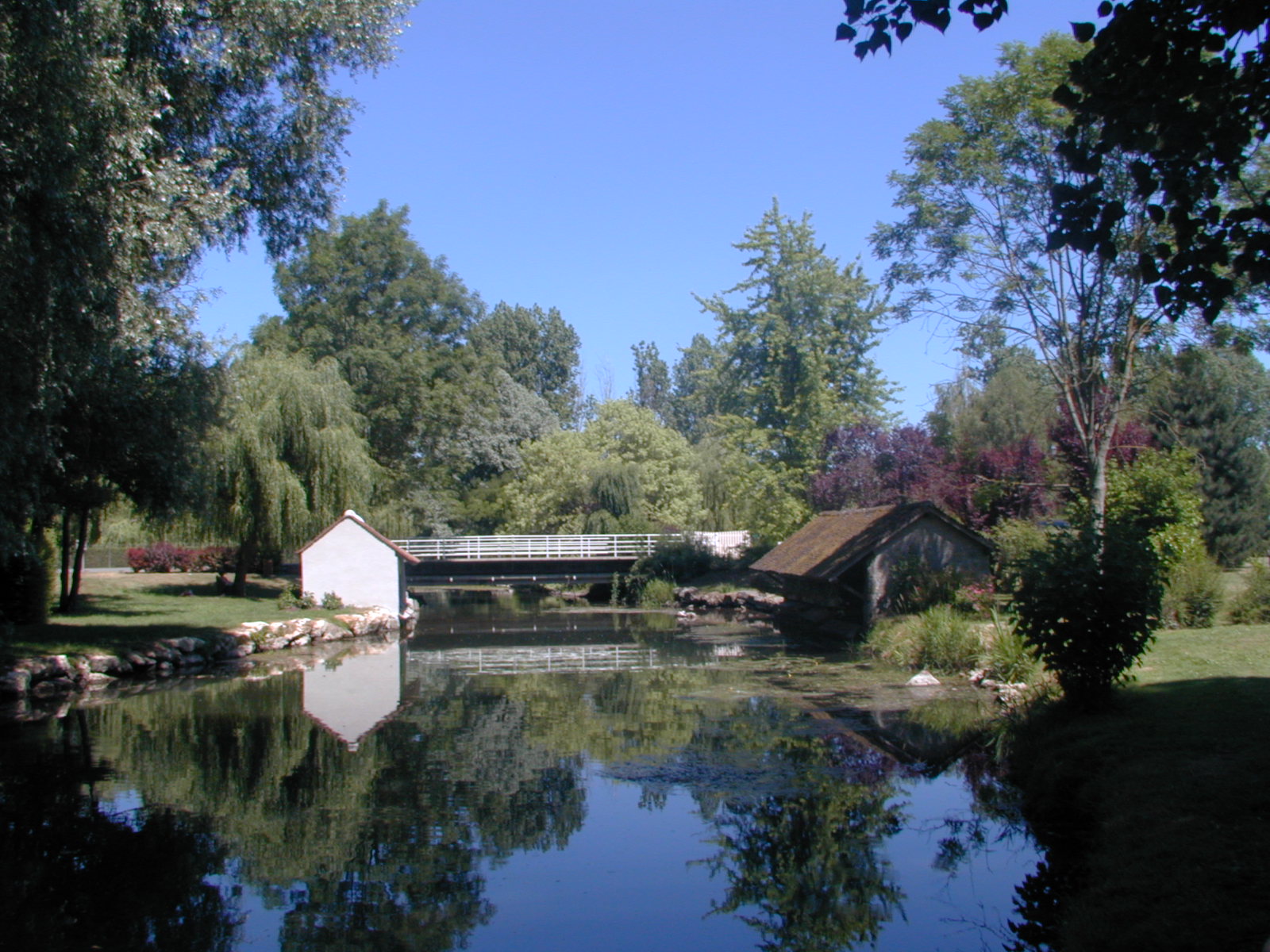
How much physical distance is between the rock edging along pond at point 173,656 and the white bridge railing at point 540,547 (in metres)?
14.5

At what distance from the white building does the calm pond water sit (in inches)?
525

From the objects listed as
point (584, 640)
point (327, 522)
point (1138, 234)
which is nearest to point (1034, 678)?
point (1138, 234)

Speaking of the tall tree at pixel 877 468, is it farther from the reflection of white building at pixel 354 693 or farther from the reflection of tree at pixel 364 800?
the reflection of tree at pixel 364 800

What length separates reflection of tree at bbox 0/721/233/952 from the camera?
687cm

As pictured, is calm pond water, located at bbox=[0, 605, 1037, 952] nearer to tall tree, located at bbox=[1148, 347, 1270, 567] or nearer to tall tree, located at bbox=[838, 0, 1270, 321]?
tall tree, located at bbox=[838, 0, 1270, 321]

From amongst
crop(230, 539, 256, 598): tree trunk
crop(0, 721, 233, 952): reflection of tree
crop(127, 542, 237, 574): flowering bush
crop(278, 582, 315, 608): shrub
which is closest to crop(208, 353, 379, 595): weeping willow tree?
crop(230, 539, 256, 598): tree trunk

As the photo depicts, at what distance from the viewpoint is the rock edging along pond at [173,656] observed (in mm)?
17094

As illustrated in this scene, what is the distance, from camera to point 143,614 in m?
25.5

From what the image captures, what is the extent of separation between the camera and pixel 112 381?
1532 cm

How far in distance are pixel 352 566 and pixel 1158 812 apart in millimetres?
26739

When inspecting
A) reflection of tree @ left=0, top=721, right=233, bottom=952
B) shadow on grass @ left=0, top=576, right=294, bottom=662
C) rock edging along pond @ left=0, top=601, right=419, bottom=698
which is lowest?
reflection of tree @ left=0, top=721, right=233, bottom=952

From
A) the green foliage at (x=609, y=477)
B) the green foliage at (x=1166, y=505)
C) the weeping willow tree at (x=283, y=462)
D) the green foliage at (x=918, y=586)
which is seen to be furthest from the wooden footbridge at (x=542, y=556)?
the green foliage at (x=1166, y=505)

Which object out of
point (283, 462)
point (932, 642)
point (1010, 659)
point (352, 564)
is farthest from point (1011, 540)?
point (283, 462)

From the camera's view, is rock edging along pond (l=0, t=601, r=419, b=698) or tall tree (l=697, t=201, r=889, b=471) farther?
tall tree (l=697, t=201, r=889, b=471)
